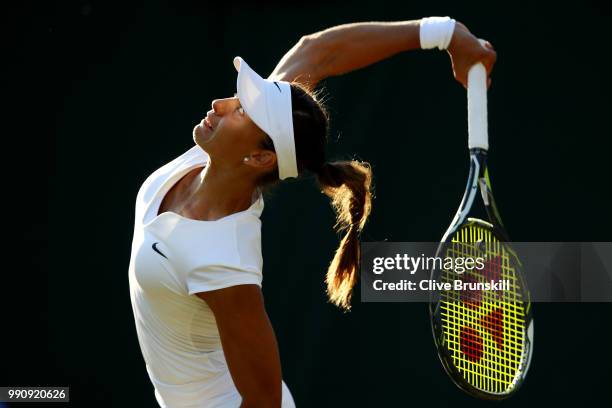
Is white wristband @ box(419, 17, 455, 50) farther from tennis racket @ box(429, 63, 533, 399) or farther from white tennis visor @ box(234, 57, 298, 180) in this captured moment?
white tennis visor @ box(234, 57, 298, 180)

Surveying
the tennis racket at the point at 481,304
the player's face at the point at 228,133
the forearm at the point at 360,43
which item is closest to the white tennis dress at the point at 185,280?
the player's face at the point at 228,133

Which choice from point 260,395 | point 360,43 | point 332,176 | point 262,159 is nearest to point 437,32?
point 360,43

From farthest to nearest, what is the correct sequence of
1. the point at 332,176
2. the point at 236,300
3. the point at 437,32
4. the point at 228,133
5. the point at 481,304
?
the point at 481,304 < the point at 437,32 < the point at 332,176 < the point at 228,133 < the point at 236,300

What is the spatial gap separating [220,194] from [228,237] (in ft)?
0.37

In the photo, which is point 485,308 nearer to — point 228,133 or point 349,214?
point 349,214

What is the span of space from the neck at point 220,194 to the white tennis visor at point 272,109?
99mm

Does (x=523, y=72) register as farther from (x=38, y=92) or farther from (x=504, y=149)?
(x=38, y=92)

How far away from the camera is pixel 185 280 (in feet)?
6.81

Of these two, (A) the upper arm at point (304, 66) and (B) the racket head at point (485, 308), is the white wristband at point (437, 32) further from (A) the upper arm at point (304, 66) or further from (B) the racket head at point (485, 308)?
(B) the racket head at point (485, 308)

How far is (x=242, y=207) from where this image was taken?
2201 mm

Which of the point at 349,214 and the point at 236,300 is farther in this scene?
the point at 349,214

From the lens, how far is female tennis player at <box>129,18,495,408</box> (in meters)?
2.04

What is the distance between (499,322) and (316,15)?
143 centimetres

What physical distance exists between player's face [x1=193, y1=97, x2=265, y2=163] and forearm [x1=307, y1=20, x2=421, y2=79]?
1.38 ft
